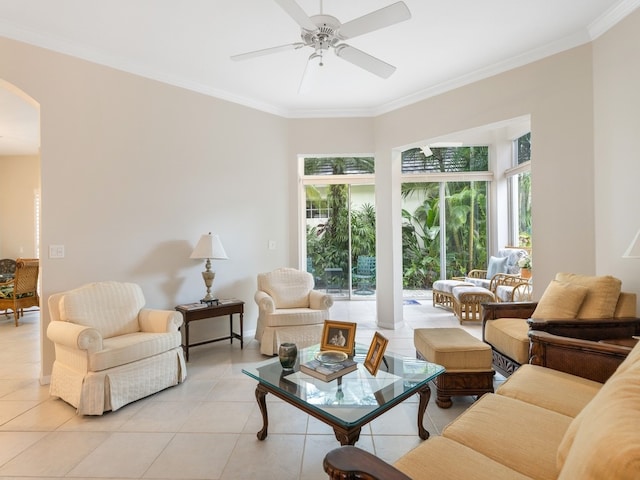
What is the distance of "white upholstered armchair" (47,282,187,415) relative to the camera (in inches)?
95.2

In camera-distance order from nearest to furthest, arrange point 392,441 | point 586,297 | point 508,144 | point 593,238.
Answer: point 392,441, point 586,297, point 593,238, point 508,144

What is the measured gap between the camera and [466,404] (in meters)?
2.54

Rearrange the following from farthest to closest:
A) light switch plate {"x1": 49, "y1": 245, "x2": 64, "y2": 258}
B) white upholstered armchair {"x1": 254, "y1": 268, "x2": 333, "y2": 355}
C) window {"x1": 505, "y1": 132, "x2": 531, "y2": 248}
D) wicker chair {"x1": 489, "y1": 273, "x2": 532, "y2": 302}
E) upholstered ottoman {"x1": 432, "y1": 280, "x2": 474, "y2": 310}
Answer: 1. window {"x1": 505, "y1": 132, "x2": 531, "y2": 248}
2. upholstered ottoman {"x1": 432, "y1": 280, "x2": 474, "y2": 310}
3. wicker chair {"x1": 489, "y1": 273, "x2": 532, "y2": 302}
4. white upholstered armchair {"x1": 254, "y1": 268, "x2": 333, "y2": 355}
5. light switch plate {"x1": 49, "y1": 245, "x2": 64, "y2": 258}

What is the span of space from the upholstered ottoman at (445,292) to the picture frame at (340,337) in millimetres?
3617

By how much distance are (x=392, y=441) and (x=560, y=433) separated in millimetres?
1059

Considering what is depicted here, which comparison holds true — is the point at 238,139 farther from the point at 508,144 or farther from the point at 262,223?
the point at 508,144

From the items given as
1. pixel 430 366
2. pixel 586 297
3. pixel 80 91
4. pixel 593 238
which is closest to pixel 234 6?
pixel 80 91

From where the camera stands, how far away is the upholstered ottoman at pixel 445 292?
17.8 ft

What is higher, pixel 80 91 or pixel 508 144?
pixel 508 144

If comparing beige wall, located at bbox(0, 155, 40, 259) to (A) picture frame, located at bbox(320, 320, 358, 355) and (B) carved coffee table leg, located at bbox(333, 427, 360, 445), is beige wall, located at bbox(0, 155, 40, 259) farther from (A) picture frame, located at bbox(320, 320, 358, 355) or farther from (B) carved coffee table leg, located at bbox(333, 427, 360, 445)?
(B) carved coffee table leg, located at bbox(333, 427, 360, 445)

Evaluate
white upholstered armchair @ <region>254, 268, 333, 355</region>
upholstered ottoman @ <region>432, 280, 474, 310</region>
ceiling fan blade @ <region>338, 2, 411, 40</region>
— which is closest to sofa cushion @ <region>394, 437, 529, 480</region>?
ceiling fan blade @ <region>338, 2, 411, 40</region>

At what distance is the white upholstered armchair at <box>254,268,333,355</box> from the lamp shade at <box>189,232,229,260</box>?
64 cm

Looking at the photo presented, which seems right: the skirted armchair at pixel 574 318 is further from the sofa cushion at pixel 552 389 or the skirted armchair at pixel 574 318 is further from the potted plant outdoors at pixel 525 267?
the potted plant outdoors at pixel 525 267

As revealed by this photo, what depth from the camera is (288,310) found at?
379cm
